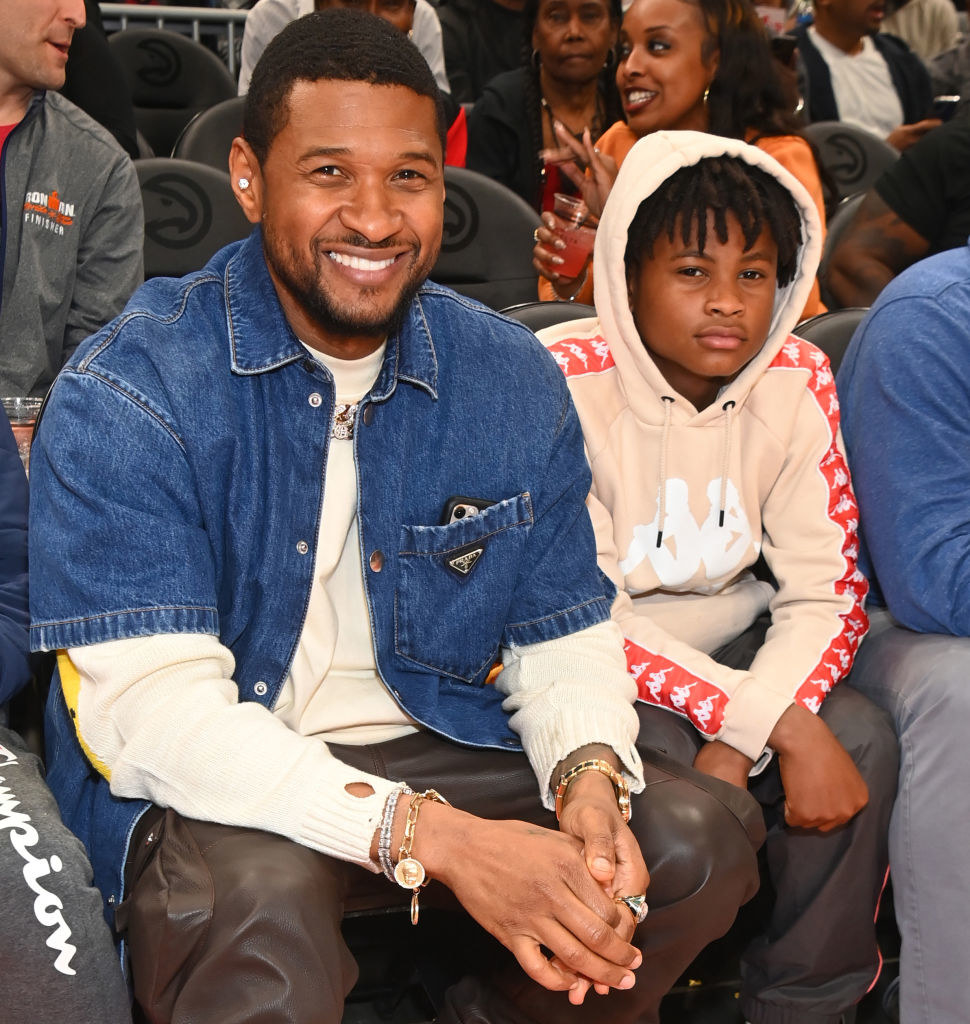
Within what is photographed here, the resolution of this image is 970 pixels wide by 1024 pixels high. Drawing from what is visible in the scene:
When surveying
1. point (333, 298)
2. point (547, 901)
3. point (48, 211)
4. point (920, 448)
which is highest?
point (333, 298)

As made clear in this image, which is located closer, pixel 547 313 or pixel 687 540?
pixel 687 540

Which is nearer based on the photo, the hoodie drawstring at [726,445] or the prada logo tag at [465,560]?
the prada logo tag at [465,560]

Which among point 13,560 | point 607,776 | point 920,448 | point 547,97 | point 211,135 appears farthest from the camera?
point 547,97

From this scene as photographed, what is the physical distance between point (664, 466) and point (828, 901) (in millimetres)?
695

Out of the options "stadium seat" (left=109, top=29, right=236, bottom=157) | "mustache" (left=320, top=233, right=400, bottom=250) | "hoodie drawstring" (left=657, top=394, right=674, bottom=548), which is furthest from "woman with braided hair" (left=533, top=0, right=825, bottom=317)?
"stadium seat" (left=109, top=29, right=236, bottom=157)

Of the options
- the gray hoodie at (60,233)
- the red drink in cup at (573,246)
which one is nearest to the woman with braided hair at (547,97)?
the red drink in cup at (573,246)

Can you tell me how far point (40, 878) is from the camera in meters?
1.34

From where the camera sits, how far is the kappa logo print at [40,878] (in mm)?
1307

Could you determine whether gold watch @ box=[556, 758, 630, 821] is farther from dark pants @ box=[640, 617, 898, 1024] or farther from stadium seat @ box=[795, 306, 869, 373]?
stadium seat @ box=[795, 306, 869, 373]

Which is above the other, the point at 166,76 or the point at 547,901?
the point at 166,76

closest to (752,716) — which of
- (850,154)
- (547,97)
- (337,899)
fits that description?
(337,899)

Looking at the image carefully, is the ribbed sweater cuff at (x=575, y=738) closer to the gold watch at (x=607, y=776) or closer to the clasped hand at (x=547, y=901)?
the gold watch at (x=607, y=776)

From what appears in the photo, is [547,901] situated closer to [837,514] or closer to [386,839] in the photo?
[386,839]

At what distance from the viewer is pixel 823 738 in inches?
73.4
